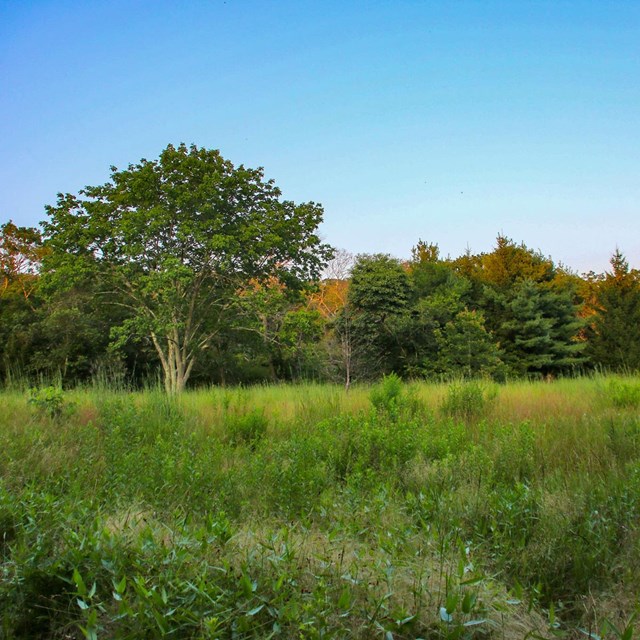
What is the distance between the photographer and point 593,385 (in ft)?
33.4

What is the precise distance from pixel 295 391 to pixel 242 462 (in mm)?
5647

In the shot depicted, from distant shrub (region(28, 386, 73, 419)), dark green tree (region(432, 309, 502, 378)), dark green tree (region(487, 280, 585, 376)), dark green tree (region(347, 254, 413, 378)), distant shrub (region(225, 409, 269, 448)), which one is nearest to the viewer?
distant shrub (region(225, 409, 269, 448))

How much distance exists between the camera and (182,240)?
50.0ft

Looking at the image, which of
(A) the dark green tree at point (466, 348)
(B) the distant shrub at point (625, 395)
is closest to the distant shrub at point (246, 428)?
(B) the distant shrub at point (625, 395)

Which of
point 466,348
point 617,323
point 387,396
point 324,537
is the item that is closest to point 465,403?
point 387,396

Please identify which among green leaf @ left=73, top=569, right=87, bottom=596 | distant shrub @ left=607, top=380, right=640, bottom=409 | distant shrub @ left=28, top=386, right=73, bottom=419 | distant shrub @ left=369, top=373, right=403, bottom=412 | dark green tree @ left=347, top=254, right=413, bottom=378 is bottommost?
distant shrub @ left=607, top=380, right=640, bottom=409

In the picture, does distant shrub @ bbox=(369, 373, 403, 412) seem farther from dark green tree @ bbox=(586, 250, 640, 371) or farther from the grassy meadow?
dark green tree @ bbox=(586, 250, 640, 371)

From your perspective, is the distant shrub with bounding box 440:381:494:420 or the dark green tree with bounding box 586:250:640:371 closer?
the distant shrub with bounding box 440:381:494:420

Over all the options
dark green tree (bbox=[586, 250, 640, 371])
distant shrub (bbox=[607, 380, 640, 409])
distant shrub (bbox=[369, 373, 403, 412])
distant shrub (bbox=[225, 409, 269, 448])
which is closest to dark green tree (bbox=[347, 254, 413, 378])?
dark green tree (bbox=[586, 250, 640, 371])

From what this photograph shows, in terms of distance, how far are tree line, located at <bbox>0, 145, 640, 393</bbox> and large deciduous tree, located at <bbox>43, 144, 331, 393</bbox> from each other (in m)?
0.05

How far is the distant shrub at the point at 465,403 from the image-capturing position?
799cm

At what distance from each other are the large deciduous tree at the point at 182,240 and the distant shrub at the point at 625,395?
9.36 metres

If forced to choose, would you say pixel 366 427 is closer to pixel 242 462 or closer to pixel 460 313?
pixel 242 462

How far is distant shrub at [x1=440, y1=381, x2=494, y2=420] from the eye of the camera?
799 cm
